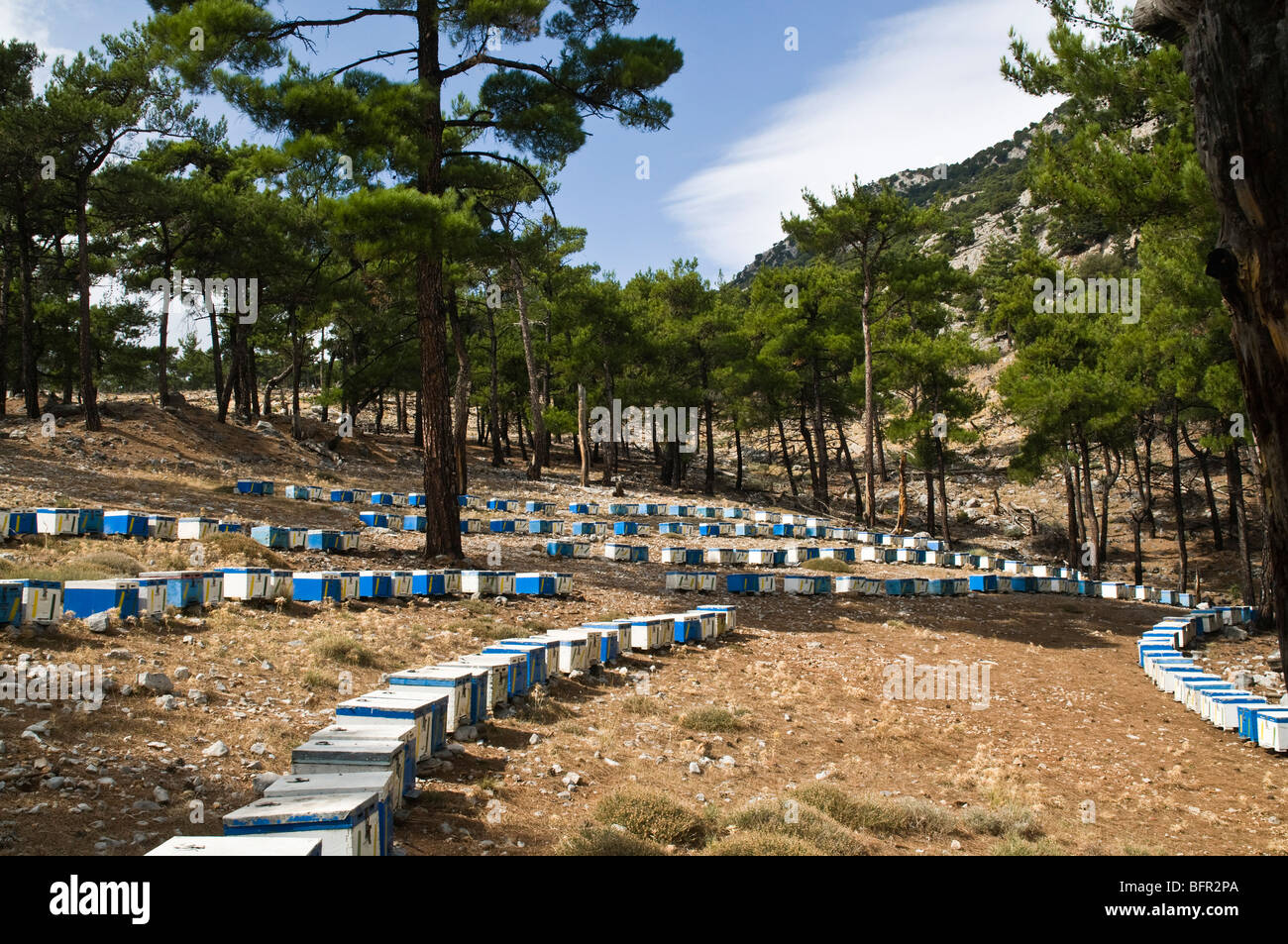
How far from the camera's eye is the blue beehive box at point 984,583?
919 inches

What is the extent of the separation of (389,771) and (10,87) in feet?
96.4

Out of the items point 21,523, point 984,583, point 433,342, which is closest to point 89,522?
point 21,523

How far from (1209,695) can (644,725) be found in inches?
353

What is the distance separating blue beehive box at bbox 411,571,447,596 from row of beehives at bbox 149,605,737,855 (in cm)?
320

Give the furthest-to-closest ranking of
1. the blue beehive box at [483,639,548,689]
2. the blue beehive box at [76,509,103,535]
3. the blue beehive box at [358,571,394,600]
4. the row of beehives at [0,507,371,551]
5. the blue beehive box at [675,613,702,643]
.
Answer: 1. the blue beehive box at [675,613,702,643]
2. the blue beehive box at [76,509,103,535]
3. the row of beehives at [0,507,371,551]
4. the blue beehive box at [358,571,394,600]
5. the blue beehive box at [483,639,548,689]

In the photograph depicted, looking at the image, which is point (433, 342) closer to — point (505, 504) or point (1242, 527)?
point (505, 504)

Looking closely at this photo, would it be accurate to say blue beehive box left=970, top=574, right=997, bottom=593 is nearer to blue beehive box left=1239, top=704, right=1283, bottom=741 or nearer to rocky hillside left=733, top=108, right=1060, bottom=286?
blue beehive box left=1239, top=704, right=1283, bottom=741

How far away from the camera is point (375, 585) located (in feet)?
41.8

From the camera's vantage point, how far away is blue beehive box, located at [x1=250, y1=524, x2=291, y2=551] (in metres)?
14.9

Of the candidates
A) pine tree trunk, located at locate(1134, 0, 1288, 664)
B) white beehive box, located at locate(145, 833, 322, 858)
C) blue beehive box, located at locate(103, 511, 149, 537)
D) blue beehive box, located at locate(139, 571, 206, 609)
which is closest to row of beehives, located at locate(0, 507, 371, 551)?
blue beehive box, located at locate(103, 511, 149, 537)

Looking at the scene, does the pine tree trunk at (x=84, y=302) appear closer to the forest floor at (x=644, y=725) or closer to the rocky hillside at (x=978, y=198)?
the forest floor at (x=644, y=725)

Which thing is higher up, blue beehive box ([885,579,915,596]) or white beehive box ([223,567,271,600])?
white beehive box ([223,567,271,600])

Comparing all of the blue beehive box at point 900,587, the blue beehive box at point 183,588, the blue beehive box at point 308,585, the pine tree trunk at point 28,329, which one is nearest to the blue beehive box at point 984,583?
the blue beehive box at point 900,587
